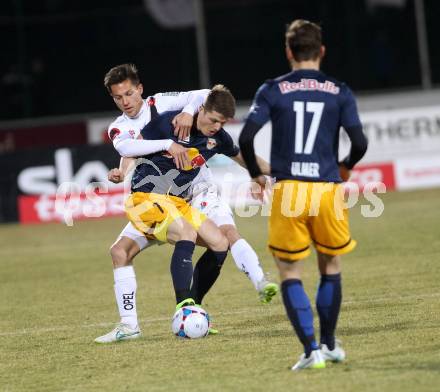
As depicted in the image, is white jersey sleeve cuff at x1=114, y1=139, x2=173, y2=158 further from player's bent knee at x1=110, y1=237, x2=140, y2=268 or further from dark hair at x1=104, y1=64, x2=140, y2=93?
player's bent knee at x1=110, y1=237, x2=140, y2=268

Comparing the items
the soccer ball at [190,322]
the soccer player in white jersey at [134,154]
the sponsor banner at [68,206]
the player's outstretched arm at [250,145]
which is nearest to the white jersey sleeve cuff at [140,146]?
the soccer player in white jersey at [134,154]

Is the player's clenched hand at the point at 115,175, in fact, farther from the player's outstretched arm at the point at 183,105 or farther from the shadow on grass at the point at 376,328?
the shadow on grass at the point at 376,328

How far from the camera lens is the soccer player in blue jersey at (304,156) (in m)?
6.45

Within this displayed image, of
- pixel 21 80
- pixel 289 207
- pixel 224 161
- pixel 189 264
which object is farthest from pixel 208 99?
pixel 21 80

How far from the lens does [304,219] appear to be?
6.52 m

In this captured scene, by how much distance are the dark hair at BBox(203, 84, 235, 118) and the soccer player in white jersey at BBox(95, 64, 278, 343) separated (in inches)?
14.1

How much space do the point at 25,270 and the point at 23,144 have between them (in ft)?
35.1

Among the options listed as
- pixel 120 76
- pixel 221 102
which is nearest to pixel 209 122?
pixel 221 102

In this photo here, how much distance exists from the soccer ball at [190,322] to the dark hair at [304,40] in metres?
2.32

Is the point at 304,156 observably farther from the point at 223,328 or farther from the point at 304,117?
the point at 223,328

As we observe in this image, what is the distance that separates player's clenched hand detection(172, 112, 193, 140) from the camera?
821 cm

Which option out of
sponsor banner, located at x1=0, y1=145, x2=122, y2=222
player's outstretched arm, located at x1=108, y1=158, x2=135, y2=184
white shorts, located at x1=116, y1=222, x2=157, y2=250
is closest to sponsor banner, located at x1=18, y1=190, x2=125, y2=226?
sponsor banner, located at x1=0, y1=145, x2=122, y2=222

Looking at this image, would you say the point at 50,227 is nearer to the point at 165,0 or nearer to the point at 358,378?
the point at 165,0

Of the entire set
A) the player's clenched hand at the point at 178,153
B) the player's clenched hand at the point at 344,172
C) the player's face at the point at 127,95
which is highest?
the player's face at the point at 127,95
